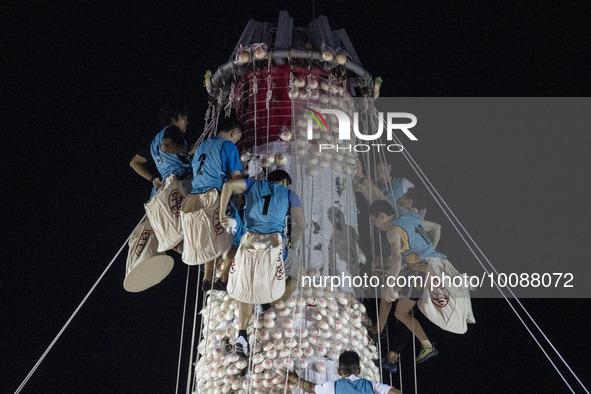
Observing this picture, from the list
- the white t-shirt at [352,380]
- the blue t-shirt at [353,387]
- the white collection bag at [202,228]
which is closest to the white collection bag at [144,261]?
the white collection bag at [202,228]

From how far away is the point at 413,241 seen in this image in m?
6.40

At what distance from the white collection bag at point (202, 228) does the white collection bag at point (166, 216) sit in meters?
0.37

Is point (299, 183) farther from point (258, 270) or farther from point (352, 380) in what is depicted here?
point (352, 380)

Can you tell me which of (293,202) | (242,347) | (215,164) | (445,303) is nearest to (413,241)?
(445,303)

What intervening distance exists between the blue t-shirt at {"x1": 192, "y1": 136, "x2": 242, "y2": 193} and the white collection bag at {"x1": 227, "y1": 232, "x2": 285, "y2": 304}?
1.75ft

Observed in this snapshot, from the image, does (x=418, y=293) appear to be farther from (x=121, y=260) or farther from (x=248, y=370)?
(x=121, y=260)

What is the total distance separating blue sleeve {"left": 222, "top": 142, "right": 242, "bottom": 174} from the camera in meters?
5.77

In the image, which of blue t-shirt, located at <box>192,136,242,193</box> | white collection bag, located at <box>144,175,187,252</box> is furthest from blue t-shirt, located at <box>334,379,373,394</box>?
white collection bag, located at <box>144,175,187,252</box>

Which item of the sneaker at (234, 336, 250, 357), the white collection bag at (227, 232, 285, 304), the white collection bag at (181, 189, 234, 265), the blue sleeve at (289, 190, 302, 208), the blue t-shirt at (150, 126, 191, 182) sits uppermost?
the blue t-shirt at (150, 126, 191, 182)

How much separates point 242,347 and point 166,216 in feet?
4.09

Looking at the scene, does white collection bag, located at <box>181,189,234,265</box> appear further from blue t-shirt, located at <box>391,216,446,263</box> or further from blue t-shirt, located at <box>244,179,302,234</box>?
blue t-shirt, located at <box>391,216,446,263</box>

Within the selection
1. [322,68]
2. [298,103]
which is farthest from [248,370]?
[322,68]

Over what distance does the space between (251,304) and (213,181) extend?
1025 millimetres

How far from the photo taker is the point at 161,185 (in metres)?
6.25
